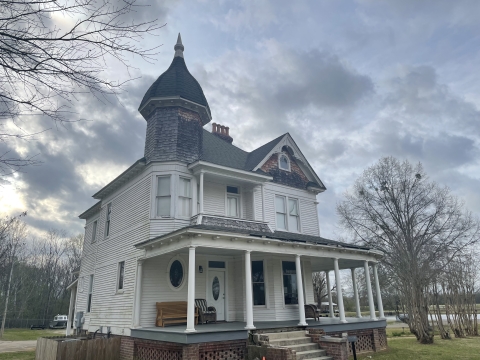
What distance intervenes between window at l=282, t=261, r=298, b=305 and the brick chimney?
9.04 metres

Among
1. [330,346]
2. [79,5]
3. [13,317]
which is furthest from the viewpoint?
[13,317]

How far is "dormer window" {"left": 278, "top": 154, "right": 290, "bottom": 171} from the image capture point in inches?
713

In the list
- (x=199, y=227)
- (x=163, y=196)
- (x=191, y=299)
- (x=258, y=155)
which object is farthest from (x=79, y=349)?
(x=258, y=155)

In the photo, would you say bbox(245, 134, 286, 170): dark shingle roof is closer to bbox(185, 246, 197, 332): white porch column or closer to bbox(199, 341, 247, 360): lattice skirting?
bbox(185, 246, 197, 332): white porch column

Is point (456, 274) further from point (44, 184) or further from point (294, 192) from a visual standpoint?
point (44, 184)

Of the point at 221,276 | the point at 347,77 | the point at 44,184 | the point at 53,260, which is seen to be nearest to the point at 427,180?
the point at 347,77

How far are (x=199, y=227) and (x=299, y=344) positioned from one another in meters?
5.07

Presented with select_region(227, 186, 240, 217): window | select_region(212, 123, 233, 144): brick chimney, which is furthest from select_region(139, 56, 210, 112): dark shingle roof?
select_region(227, 186, 240, 217): window

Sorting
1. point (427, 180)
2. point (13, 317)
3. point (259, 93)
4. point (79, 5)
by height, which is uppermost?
point (259, 93)

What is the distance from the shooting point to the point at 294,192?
1803 cm

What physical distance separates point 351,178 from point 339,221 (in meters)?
3.84

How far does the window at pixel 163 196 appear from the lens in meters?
14.1

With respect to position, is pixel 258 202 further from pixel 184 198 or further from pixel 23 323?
pixel 23 323

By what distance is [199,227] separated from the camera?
10750mm
